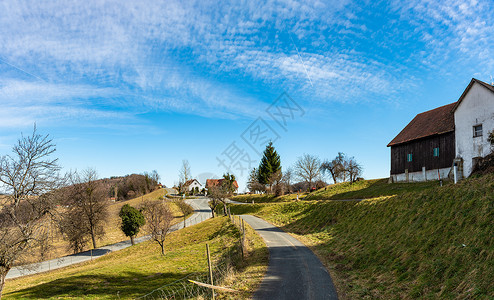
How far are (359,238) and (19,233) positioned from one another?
22.5m

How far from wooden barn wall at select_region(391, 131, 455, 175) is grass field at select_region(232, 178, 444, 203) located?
8.10 ft

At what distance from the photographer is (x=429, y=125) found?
32.9 m

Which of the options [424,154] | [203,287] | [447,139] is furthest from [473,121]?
[203,287]

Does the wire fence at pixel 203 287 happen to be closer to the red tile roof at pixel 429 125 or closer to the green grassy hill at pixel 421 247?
the green grassy hill at pixel 421 247

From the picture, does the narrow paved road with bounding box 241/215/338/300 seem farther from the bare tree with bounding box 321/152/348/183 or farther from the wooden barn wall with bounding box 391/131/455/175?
the bare tree with bounding box 321/152/348/183

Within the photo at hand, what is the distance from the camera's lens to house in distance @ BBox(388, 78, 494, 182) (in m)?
22.9

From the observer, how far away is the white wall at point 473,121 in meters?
22.3

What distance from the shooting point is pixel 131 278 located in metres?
19.8

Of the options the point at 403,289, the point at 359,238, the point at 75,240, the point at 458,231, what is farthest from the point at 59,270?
the point at 458,231

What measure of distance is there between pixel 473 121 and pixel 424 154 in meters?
9.08

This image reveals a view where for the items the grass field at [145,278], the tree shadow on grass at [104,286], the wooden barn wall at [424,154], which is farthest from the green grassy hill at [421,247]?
the wooden barn wall at [424,154]

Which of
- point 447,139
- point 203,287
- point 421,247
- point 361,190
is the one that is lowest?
point 203,287

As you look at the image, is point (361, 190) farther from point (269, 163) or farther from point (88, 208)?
point (88, 208)

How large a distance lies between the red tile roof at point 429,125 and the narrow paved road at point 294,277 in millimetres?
22750
